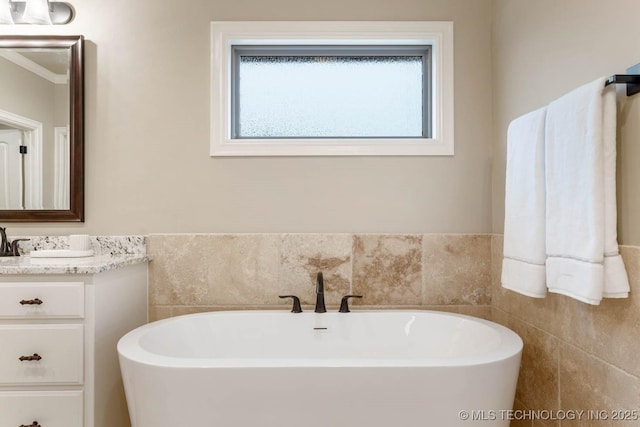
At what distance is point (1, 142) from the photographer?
2.00 metres

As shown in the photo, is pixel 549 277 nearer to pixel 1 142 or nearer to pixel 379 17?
pixel 379 17

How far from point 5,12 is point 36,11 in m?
0.17

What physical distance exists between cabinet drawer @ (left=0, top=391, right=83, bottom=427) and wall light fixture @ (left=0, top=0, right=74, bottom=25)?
A: 1.80 m

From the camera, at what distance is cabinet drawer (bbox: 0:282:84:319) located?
148 centimetres

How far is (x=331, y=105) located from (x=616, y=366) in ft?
5.67

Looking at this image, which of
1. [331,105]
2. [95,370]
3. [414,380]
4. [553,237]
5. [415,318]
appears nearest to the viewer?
[414,380]

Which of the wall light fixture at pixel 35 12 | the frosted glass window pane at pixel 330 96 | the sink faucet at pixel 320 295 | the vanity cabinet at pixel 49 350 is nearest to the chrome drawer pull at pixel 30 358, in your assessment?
the vanity cabinet at pixel 49 350

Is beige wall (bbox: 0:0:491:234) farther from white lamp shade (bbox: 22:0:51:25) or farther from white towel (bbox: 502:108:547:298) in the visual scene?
white towel (bbox: 502:108:547:298)

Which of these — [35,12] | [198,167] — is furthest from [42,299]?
[35,12]

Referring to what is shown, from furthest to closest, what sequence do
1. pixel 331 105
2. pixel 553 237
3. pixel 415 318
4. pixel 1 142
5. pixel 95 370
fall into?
pixel 331 105 → pixel 1 142 → pixel 415 318 → pixel 95 370 → pixel 553 237

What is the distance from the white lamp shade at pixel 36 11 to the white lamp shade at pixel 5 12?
3.1 inches

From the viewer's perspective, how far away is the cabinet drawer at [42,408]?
1.47m

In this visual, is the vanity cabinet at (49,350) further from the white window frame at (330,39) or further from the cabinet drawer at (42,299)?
the white window frame at (330,39)

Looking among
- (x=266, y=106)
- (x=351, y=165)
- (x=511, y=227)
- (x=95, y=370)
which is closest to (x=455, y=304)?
(x=511, y=227)
